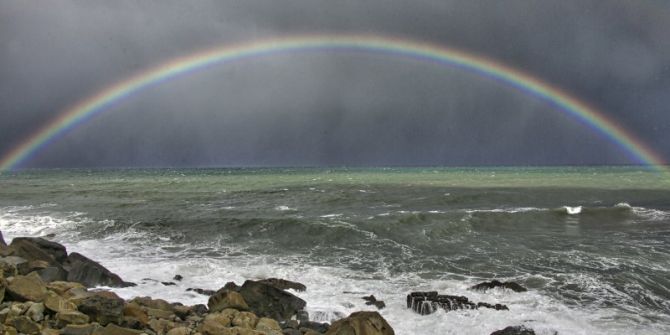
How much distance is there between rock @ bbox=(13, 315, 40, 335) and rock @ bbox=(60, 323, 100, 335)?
40cm

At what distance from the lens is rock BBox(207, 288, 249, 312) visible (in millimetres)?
8883

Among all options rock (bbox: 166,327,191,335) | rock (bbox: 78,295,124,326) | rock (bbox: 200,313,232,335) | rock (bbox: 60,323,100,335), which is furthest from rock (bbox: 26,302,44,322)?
rock (bbox: 200,313,232,335)

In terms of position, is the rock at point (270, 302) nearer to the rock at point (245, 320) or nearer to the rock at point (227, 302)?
the rock at point (227, 302)

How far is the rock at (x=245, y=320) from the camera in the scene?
8.00 metres

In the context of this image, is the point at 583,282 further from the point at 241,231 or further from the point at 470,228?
the point at 241,231

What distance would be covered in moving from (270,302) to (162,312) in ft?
7.27

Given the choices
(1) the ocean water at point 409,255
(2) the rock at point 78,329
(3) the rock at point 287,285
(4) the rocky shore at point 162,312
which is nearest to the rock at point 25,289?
(4) the rocky shore at point 162,312

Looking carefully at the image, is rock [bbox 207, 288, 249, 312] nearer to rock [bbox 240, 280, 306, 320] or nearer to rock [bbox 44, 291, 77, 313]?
rock [bbox 240, 280, 306, 320]

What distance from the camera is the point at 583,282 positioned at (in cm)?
1194

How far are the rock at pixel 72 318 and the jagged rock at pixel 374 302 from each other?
5.71 m

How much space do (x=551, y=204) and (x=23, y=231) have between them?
3252 cm

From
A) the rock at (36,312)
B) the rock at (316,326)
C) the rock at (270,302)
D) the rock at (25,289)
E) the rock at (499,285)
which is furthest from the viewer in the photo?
the rock at (499,285)

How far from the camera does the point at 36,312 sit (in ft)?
24.1

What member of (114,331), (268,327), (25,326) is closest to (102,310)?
(114,331)
